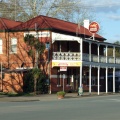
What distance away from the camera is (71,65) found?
158ft

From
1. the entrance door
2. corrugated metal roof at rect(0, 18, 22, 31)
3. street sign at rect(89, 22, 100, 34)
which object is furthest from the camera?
street sign at rect(89, 22, 100, 34)

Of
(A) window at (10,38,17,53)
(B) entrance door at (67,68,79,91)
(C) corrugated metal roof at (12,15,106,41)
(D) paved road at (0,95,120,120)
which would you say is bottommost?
(D) paved road at (0,95,120,120)

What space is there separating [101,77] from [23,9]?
2013 cm

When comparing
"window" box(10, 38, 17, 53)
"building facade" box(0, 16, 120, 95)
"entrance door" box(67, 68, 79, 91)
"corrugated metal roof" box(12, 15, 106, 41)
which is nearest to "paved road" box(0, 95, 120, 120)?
"building facade" box(0, 16, 120, 95)

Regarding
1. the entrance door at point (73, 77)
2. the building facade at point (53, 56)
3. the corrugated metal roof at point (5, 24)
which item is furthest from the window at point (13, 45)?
the entrance door at point (73, 77)

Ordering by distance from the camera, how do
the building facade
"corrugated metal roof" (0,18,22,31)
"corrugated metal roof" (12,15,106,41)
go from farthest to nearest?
"corrugated metal roof" (0,18,22,31) → "corrugated metal roof" (12,15,106,41) → the building facade

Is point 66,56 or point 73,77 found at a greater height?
point 66,56

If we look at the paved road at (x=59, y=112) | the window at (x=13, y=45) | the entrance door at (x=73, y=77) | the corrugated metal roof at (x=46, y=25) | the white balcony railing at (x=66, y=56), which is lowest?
the paved road at (x=59, y=112)

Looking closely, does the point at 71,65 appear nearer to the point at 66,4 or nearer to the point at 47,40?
the point at 47,40

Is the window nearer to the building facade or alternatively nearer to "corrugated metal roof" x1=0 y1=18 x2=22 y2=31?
the building facade

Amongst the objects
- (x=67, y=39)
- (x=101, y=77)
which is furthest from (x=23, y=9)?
(x=67, y=39)

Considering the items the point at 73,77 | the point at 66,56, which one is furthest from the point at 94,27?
the point at 66,56

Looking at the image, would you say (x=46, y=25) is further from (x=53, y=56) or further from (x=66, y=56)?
(x=66, y=56)

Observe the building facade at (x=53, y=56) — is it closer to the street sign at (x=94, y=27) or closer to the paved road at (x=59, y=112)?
the street sign at (x=94, y=27)
